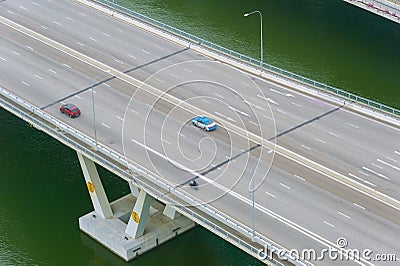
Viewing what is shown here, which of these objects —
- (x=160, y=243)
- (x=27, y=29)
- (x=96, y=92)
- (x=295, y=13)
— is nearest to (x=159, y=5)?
(x=295, y=13)

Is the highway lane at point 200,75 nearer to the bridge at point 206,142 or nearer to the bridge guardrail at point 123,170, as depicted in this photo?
the bridge at point 206,142

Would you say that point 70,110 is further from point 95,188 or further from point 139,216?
point 139,216

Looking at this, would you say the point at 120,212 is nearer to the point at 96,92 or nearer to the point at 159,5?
the point at 96,92

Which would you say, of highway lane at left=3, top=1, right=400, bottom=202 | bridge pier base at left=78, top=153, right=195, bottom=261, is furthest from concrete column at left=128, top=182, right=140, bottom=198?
highway lane at left=3, top=1, right=400, bottom=202

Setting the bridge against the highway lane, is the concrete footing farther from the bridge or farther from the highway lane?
the highway lane

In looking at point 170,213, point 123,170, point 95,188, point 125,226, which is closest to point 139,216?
point 125,226
